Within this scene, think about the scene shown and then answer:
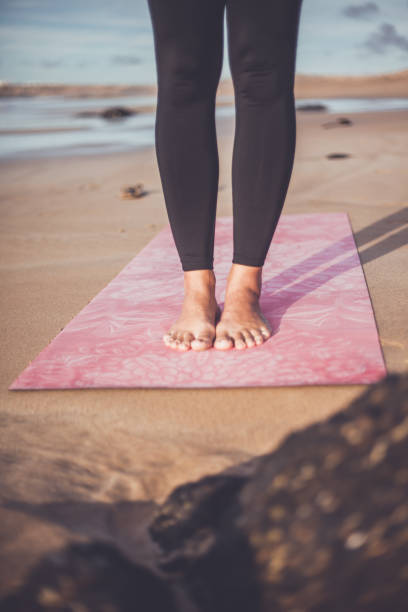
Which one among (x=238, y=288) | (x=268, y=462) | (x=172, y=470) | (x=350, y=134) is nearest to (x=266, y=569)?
(x=268, y=462)

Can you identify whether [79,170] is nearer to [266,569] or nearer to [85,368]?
[85,368]

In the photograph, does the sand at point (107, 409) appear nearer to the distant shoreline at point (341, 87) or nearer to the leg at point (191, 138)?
the leg at point (191, 138)

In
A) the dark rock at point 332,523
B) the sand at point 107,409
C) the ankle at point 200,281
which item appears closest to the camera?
the dark rock at point 332,523

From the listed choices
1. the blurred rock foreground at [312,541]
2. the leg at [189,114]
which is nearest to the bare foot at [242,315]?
the leg at [189,114]

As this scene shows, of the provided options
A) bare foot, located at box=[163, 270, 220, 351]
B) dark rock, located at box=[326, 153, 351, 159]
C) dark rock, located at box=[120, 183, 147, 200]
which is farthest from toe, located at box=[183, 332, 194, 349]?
dark rock, located at box=[326, 153, 351, 159]

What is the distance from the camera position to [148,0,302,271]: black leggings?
51.5 inches

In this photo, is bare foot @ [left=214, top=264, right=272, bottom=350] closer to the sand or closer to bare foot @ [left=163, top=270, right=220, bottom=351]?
bare foot @ [left=163, top=270, right=220, bottom=351]

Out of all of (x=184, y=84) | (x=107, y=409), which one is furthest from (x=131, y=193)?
(x=107, y=409)

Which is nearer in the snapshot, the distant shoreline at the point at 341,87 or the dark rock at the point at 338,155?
the dark rock at the point at 338,155

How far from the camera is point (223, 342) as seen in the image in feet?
4.69

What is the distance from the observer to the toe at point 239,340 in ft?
4.68

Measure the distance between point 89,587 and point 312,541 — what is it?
0.30 metres

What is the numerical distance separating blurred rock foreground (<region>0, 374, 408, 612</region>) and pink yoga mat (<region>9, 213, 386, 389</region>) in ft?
2.04

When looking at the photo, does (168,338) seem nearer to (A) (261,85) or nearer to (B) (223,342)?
(B) (223,342)
